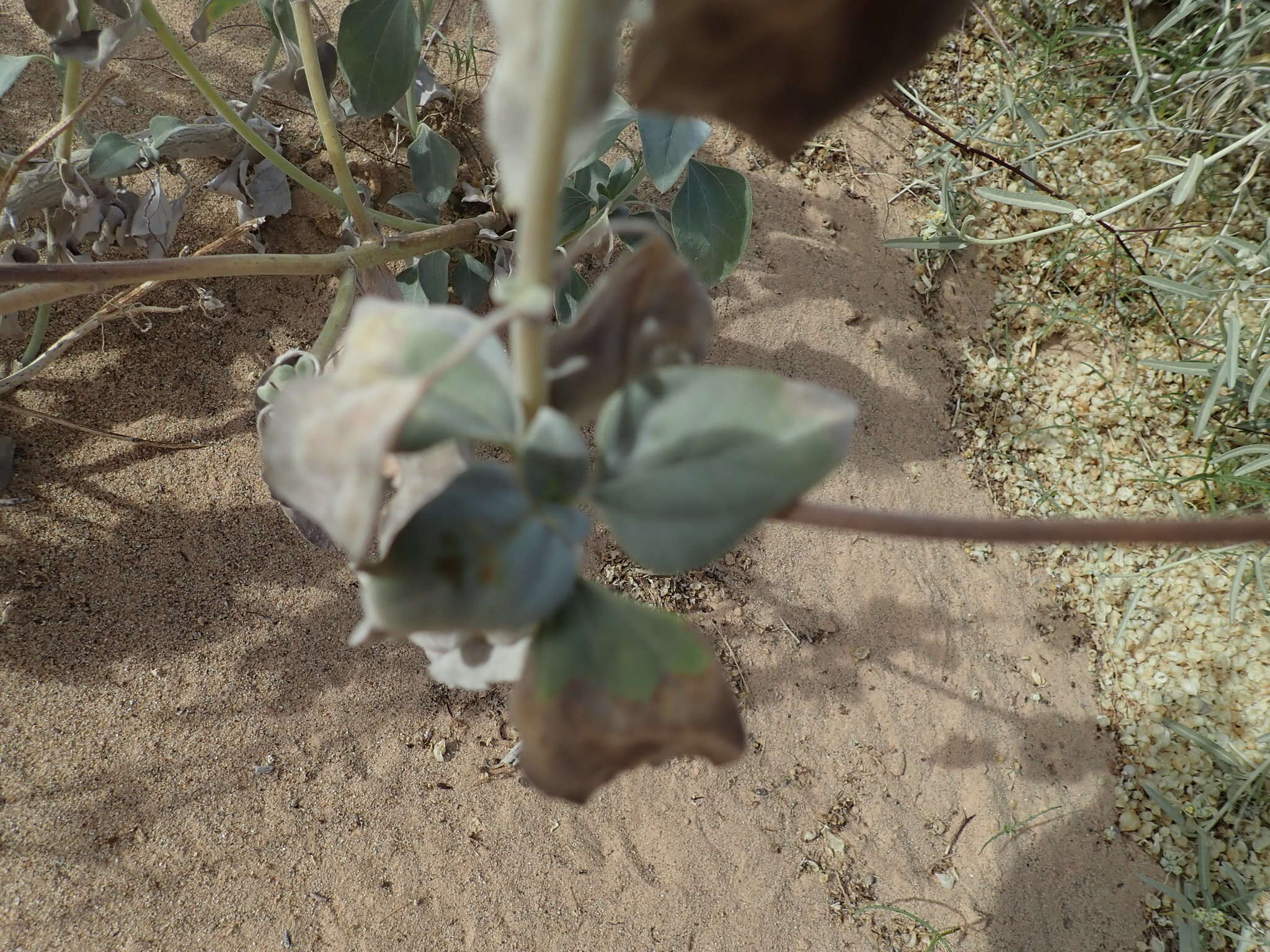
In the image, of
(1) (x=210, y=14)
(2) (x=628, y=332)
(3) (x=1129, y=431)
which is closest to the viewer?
(2) (x=628, y=332)

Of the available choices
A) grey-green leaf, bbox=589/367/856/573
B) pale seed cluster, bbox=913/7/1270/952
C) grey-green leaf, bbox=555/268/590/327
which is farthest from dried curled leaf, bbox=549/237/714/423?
pale seed cluster, bbox=913/7/1270/952

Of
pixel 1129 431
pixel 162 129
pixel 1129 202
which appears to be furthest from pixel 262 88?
pixel 1129 431

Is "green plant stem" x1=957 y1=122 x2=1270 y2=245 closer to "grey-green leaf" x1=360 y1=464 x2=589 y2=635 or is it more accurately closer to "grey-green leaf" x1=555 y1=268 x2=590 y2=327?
"grey-green leaf" x1=555 y1=268 x2=590 y2=327

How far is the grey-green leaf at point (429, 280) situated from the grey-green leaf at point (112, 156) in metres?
0.42

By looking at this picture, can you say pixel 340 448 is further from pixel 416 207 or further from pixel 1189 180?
pixel 1189 180

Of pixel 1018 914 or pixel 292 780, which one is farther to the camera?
pixel 1018 914

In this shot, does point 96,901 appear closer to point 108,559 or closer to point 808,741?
Answer: point 108,559

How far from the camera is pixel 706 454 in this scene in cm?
40

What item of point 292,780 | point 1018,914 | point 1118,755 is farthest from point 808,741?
point 292,780

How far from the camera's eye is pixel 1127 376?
1.89 m

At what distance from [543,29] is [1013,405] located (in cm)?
185

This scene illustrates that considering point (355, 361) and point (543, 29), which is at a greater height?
point (543, 29)

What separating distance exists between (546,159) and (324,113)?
3.16ft

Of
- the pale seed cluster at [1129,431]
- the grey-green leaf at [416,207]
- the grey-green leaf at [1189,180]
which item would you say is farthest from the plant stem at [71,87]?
the grey-green leaf at [1189,180]
